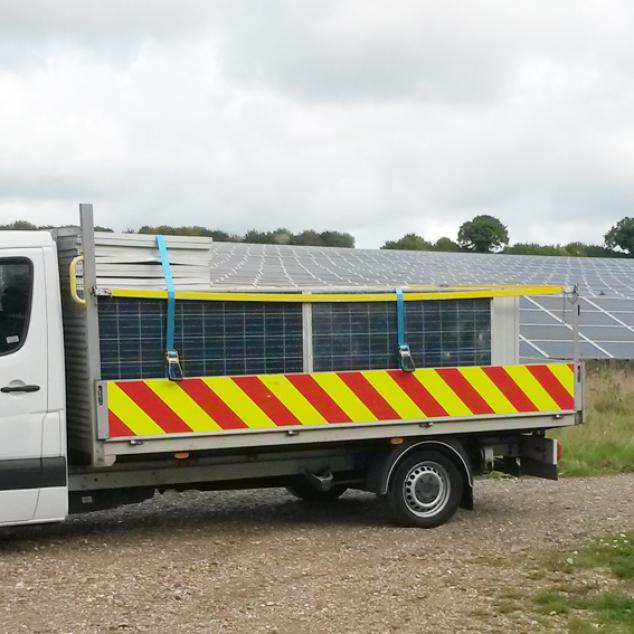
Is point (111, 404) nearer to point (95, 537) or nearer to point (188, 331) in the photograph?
point (188, 331)

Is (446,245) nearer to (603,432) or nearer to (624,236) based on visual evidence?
(624,236)

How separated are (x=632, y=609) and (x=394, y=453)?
312cm

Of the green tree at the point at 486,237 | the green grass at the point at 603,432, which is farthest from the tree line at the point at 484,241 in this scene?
the green grass at the point at 603,432

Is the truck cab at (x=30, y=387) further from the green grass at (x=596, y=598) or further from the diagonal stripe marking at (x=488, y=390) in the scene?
the green grass at (x=596, y=598)

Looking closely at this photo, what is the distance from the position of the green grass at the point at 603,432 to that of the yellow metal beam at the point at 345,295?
4299 mm

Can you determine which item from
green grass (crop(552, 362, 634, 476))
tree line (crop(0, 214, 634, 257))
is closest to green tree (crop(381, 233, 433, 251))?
tree line (crop(0, 214, 634, 257))

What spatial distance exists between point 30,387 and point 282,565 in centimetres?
232

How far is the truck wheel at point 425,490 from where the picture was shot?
9.52 meters

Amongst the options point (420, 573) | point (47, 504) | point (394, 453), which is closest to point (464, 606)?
point (420, 573)

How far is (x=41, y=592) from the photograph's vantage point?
7.20 meters

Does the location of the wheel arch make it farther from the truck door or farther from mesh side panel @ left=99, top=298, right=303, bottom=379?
the truck door

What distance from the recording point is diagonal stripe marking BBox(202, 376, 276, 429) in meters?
8.69

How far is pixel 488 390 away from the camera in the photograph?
9.62m

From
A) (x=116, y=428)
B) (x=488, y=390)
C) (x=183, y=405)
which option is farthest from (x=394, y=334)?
(x=116, y=428)
